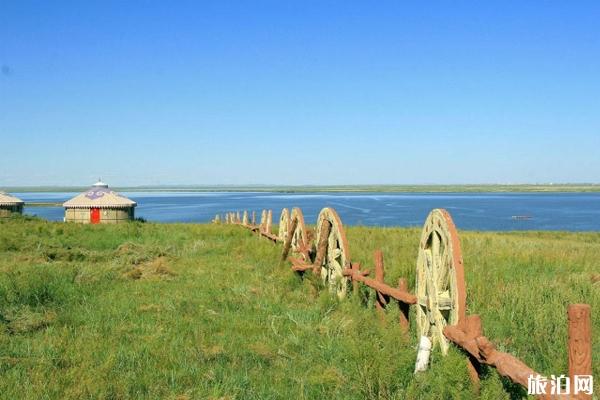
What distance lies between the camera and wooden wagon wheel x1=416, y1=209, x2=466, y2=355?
5.04 meters

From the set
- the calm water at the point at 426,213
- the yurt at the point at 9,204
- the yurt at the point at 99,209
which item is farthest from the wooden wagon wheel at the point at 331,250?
the yurt at the point at 9,204

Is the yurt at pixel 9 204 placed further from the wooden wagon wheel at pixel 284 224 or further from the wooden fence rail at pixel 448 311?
the wooden fence rail at pixel 448 311

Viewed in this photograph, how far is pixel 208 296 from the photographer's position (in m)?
9.34

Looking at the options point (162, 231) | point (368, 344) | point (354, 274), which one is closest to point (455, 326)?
point (368, 344)

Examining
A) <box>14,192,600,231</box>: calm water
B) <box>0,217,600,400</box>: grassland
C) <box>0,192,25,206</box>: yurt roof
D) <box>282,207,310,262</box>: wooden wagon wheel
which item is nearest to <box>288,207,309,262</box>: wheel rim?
<box>282,207,310,262</box>: wooden wagon wheel

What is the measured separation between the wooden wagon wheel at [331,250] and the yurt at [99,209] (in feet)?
101

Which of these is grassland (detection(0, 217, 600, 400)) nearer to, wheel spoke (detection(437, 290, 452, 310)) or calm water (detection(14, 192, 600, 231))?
wheel spoke (detection(437, 290, 452, 310))

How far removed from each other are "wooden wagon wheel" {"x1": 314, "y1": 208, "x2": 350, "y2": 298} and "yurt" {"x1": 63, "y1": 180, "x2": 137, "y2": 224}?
30900 millimetres

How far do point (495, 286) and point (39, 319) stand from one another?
276 inches

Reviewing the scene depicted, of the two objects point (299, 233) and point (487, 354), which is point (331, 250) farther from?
point (487, 354)

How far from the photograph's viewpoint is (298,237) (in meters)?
13.6

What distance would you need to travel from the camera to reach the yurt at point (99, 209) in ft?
127

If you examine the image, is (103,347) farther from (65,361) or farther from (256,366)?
(256,366)

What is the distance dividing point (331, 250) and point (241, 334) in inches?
147
